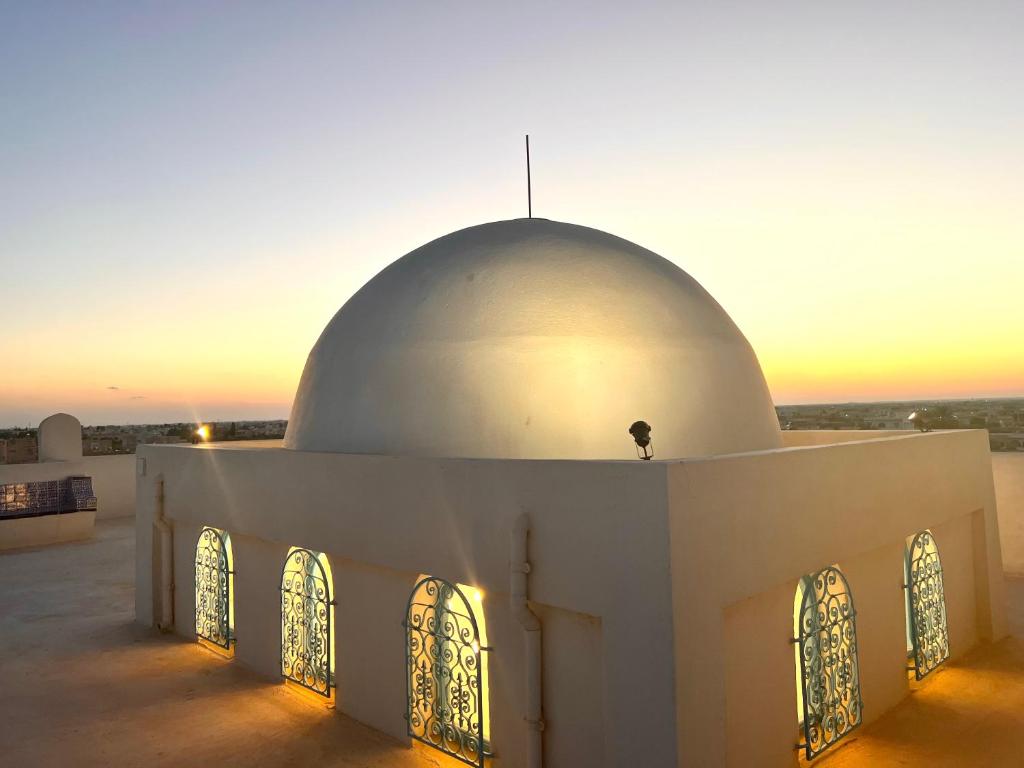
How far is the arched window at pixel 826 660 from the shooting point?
7.01 m

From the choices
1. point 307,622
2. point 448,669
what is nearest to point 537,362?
point 448,669

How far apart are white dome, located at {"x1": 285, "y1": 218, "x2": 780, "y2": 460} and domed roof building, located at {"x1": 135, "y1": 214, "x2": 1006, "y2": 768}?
34 mm

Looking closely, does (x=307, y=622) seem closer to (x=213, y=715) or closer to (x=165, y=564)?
(x=213, y=715)

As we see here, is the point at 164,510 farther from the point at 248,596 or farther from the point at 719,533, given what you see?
the point at 719,533

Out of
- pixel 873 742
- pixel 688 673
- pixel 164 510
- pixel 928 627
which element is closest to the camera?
pixel 688 673

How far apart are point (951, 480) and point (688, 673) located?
20.3ft

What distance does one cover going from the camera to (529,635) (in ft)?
20.2

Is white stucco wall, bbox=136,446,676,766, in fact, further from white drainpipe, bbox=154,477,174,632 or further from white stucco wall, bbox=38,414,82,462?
white stucco wall, bbox=38,414,82,462

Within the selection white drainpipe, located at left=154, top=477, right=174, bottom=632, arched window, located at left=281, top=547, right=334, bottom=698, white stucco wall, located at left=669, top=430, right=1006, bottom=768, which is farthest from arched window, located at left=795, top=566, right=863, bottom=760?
white drainpipe, located at left=154, top=477, right=174, bottom=632

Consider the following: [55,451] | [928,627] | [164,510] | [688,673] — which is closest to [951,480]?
[928,627]

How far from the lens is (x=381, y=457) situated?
24.7 feet

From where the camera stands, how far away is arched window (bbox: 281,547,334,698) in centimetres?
838

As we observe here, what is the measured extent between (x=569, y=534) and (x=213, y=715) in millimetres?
5095

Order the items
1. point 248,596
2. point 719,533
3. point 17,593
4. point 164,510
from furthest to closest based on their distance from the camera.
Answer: point 17,593
point 164,510
point 248,596
point 719,533
